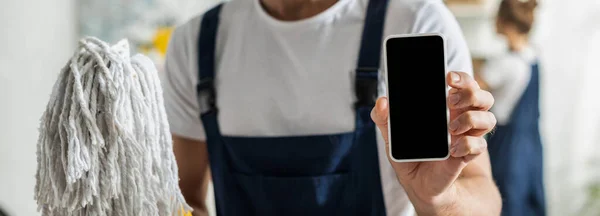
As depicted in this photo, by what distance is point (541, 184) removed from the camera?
1.83 m

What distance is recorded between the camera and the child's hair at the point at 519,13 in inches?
72.8

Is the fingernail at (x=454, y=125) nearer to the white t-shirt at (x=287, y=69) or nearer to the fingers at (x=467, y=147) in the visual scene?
the fingers at (x=467, y=147)

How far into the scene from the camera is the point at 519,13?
1874mm

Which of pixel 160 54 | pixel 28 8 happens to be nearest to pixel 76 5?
pixel 160 54

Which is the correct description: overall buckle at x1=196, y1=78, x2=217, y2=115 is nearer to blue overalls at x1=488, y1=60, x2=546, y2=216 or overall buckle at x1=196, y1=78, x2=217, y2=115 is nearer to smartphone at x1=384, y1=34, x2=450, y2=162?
smartphone at x1=384, y1=34, x2=450, y2=162

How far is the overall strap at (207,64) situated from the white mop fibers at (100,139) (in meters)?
0.21

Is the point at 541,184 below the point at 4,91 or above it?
below

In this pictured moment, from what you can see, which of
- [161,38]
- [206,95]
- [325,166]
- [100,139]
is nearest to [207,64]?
[206,95]

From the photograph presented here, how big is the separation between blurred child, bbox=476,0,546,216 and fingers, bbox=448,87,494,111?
1333 mm

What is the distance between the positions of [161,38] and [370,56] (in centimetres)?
136

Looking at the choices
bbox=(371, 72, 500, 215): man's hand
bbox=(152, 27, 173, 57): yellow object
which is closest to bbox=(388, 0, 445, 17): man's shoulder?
bbox=(371, 72, 500, 215): man's hand

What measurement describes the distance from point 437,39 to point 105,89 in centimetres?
23

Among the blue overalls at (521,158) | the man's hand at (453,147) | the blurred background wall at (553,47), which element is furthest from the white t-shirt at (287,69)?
the blue overalls at (521,158)

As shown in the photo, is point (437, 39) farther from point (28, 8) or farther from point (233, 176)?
point (28, 8)
